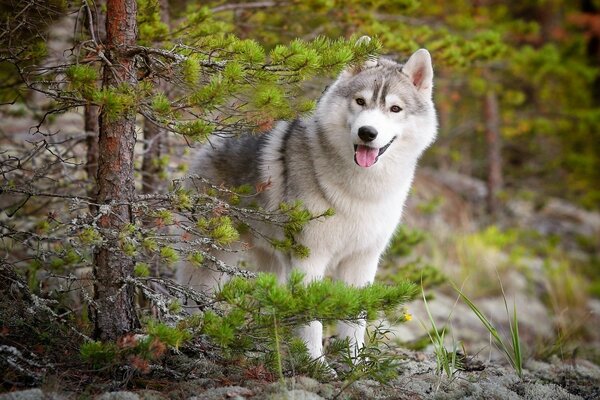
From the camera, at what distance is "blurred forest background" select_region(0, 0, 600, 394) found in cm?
297

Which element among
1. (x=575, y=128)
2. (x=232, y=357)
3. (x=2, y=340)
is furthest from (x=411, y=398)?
(x=575, y=128)

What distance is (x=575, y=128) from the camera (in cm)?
1059

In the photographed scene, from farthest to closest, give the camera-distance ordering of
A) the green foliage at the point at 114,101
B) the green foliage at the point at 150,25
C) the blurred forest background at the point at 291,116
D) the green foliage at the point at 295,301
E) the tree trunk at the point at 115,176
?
the green foliage at the point at 150,25 < the tree trunk at the point at 115,176 < the blurred forest background at the point at 291,116 < the green foliage at the point at 114,101 < the green foliage at the point at 295,301

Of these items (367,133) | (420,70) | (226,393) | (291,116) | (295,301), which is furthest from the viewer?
(420,70)

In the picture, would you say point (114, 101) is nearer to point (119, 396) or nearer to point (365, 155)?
point (119, 396)

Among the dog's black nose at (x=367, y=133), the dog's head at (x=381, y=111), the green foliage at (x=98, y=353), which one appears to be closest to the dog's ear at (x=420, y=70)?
the dog's head at (x=381, y=111)

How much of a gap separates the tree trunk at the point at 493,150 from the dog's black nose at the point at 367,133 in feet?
24.0

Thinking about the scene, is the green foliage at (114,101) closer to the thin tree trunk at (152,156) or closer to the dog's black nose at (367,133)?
the dog's black nose at (367,133)

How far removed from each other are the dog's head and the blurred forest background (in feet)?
1.23

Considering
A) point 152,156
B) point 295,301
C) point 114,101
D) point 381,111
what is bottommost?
point 295,301

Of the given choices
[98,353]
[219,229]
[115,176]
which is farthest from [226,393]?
[115,176]

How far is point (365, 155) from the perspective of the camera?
3633 mm

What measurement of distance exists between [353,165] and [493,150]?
7.47 m

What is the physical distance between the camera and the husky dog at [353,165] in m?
3.76
